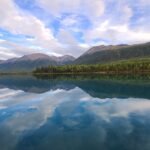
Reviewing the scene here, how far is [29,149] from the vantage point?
20.3 m

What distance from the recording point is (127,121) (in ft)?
98.0

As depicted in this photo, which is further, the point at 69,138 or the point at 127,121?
the point at 127,121

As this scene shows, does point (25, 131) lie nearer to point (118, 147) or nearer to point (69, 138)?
point (69, 138)

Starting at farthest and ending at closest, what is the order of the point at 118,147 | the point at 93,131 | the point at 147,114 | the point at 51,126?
the point at 147,114 < the point at 51,126 < the point at 93,131 < the point at 118,147

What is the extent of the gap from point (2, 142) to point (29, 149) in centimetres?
376

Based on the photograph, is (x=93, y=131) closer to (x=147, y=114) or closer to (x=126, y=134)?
(x=126, y=134)

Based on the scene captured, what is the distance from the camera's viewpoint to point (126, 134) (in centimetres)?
2375

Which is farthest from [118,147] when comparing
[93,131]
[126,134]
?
[93,131]

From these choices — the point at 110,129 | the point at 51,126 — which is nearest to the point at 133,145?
the point at 110,129

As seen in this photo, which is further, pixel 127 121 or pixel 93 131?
pixel 127 121

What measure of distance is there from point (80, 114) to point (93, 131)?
10.5 metres

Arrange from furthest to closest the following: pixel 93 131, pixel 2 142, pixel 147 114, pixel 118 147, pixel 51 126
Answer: pixel 147 114
pixel 51 126
pixel 93 131
pixel 2 142
pixel 118 147

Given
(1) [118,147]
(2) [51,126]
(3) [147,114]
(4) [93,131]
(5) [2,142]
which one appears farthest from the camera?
(3) [147,114]

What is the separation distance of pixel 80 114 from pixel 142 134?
45.5 ft
